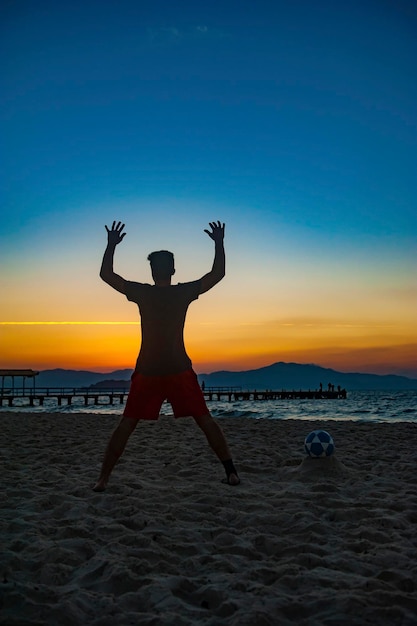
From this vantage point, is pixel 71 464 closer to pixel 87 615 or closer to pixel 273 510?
pixel 273 510

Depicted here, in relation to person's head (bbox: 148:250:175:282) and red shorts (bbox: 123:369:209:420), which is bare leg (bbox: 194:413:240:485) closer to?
red shorts (bbox: 123:369:209:420)

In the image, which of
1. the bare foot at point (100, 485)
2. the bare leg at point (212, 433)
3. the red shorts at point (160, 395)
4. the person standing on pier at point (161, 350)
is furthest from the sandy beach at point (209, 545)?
the red shorts at point (160, 395)

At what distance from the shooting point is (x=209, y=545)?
3.43 metres

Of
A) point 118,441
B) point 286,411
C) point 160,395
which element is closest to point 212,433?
point 160,395

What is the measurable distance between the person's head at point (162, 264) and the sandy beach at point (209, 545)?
2.08 meters

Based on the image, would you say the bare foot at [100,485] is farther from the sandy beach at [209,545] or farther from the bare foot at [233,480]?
the bare foot at [233,480]

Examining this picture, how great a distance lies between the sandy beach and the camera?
8.22 feet

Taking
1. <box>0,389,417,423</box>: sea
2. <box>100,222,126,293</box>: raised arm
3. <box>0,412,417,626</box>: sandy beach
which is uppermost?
<box>100,222,126,293</box>: raised arm

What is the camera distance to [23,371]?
44156mm

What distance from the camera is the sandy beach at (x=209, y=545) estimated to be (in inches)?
98.7

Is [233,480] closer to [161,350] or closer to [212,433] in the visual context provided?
[212,433]

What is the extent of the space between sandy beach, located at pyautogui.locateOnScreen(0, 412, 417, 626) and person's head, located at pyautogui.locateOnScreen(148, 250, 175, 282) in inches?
81.9

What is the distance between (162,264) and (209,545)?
100 inches

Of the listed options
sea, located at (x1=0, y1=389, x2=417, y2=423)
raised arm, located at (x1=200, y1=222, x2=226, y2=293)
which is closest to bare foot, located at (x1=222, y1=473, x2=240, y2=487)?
raised arm, located at (x1=200, y1=222, x2=226, y2=293)
